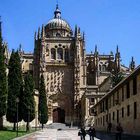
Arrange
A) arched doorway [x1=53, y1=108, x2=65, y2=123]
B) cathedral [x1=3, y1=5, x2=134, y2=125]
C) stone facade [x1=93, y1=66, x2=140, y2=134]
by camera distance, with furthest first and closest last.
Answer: arched doorway [x1=53, y1=108, x2=65, y2=123] → cathedral [x1=3, y1=5, x2=134, y2=125] → stone facade [x1=93, y1=66, x2=140, y2=134]

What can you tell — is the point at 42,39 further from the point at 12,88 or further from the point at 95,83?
the point at 12,88

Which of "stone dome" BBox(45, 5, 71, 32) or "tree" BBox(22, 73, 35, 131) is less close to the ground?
"stone dome" BBox(45, 5, 71, 32)

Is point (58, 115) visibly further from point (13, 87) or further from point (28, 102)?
point (13, 87)

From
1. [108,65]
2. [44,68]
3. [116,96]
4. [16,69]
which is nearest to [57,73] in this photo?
[44,68]

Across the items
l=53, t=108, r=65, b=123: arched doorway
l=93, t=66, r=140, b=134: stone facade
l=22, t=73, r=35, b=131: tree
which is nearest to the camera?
l=93, t=66, r=140, b=134: stone facade

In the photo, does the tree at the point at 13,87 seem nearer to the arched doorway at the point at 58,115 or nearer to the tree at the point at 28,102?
the tree at the point at 28,102

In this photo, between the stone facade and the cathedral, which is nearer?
the stone facade

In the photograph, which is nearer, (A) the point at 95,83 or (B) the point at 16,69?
(B) the point at 16,69

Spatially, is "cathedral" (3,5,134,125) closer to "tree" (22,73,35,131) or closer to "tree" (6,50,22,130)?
"tree" (22,73,35,131)

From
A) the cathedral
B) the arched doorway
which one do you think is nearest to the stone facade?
the cathedral

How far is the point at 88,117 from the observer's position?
105 metres

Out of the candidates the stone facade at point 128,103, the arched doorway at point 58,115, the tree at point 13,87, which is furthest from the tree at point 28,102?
the arched doorway at point 58,115

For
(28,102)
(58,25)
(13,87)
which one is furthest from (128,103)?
(58,25)

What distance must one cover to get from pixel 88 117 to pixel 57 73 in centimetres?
1857
